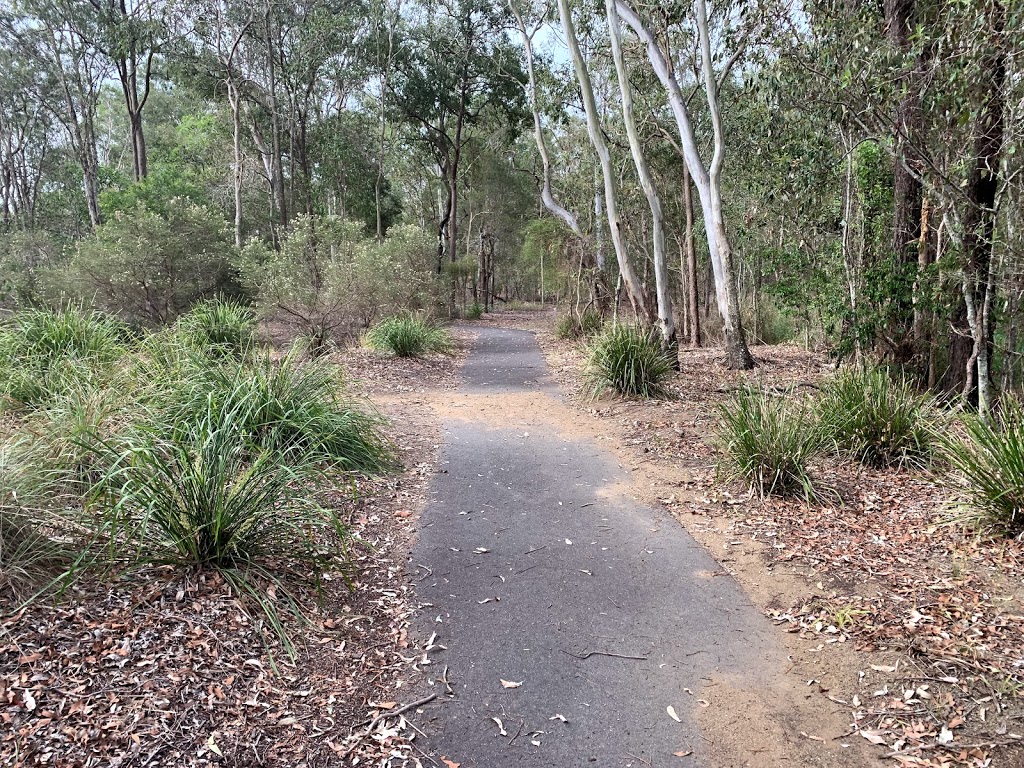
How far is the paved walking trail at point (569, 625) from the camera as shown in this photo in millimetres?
2736

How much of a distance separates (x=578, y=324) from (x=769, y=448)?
1272 centimetres

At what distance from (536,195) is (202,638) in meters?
32.9

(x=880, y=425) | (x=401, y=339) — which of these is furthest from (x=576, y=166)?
(x=880, y=425)

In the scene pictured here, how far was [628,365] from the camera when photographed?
904 centimetres

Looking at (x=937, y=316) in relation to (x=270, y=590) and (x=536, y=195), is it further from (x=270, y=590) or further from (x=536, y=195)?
(x=536, y=195)

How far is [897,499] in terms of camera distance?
527 cm

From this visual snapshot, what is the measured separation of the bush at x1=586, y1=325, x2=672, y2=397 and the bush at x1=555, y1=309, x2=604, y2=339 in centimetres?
769

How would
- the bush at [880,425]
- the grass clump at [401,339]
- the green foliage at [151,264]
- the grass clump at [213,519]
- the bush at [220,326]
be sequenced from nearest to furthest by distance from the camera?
the grass clump at [213,519], the bush at [880,425], the bush at [220,326], the grass clump at [401,339], the green foliage at [151,264]

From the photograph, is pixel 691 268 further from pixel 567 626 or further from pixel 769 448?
pixel 567 626

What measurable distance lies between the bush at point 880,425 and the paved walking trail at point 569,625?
7.01 ft

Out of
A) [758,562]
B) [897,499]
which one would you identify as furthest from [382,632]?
[897,499]

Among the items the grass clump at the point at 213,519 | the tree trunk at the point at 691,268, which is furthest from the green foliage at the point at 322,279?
the grass clump at the point at 213,519

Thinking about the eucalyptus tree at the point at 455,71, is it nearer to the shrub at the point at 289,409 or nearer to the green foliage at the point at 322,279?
the green foliage at the point at 322,279

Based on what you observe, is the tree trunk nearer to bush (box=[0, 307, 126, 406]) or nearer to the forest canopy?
the forest canopy
